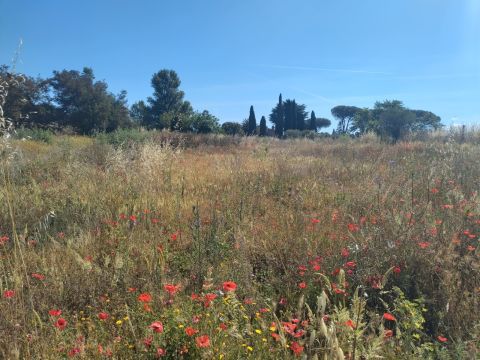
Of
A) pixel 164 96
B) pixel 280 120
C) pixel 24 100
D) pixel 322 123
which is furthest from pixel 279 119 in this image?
pixel 24 100

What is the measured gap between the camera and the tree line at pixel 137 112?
2025cm

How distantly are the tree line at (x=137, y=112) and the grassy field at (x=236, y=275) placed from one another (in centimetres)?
135

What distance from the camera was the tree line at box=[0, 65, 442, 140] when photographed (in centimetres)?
2025

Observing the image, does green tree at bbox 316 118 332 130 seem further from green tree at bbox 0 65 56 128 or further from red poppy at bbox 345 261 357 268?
red poppy at bbox 345 261 357 268

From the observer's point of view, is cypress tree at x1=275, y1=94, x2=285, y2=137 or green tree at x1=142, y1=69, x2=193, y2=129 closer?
green tree at x1=142, y1=69, x2=193, y2=129

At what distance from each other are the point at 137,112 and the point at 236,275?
45.5 meters

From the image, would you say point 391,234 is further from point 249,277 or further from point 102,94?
point 102,94

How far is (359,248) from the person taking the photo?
9.14ft

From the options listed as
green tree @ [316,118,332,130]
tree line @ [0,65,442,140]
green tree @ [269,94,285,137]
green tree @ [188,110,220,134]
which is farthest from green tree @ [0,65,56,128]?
green tree @ [316,118,332,130]

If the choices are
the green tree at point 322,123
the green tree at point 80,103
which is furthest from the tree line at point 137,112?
the green tree at point 322,123


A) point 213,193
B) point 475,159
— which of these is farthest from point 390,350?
point 475,159

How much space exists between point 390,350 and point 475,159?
18.4 feet

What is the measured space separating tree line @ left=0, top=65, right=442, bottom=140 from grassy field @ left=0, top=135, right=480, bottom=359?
4.44 ft

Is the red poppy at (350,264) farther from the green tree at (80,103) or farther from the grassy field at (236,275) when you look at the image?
the green tree at (80,103)
